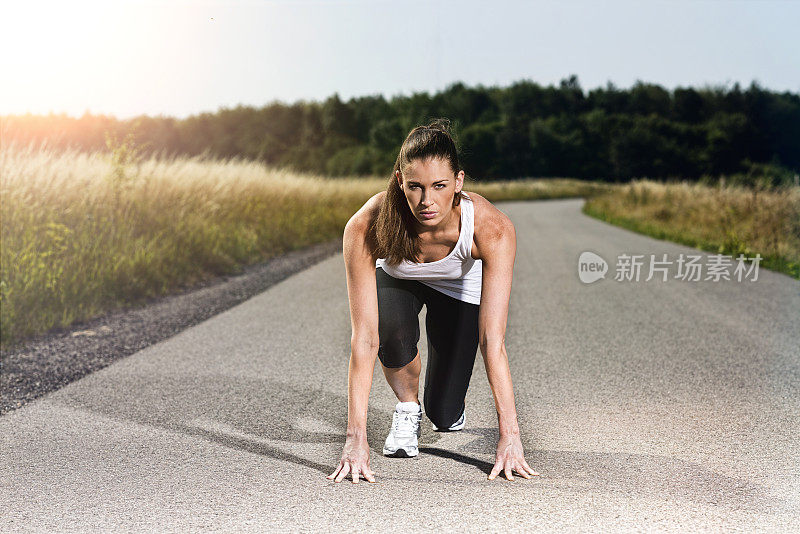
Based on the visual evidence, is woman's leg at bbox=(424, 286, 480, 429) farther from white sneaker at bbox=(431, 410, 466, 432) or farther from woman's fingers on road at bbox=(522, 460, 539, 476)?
woman's fingers on road at bbox=(522, 460, 539, 476)

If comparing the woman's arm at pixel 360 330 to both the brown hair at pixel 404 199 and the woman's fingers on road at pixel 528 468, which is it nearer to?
the brown hair at pixel 404 199

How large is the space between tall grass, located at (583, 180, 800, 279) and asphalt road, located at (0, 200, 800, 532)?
6490mm

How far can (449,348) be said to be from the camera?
3.70m

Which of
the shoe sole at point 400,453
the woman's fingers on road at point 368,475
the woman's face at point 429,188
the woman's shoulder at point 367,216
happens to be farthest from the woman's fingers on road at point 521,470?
the woman's shoulder at point 367,216

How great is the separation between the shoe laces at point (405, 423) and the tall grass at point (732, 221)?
30.2 feet

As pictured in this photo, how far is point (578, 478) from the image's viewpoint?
333 centimetres

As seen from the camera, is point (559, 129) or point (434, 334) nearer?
point (434, 334)

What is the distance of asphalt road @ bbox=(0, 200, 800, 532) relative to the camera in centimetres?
294

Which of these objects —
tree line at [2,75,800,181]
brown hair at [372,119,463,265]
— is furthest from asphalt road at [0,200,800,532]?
tree line at [2,75,800,181]

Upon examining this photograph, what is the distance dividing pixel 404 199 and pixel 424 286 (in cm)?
62

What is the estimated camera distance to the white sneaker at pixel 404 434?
142 inches

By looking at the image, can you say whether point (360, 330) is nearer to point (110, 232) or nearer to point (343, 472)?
point (343, 472)

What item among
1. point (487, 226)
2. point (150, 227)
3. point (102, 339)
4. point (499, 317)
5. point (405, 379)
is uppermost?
point (487, 226)

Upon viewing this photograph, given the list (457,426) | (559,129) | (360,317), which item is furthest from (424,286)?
(559,129)
